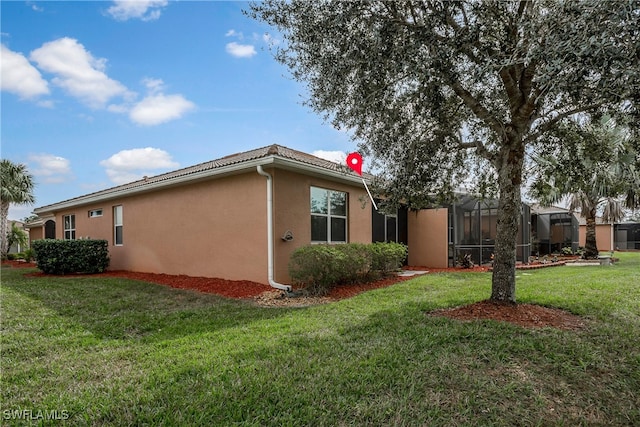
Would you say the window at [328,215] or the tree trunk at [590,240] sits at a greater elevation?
the window at [328,215]

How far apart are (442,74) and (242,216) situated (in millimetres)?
6180

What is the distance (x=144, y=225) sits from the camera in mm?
13062

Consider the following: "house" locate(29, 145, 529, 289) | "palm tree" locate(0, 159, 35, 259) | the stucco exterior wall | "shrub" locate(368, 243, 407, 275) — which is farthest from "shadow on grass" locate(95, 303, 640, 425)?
"palm tree" locate(0, 159, 35, 259)

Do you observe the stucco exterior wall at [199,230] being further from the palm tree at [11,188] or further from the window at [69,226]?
the palm tree at [11,188]

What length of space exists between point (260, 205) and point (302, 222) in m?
1.30

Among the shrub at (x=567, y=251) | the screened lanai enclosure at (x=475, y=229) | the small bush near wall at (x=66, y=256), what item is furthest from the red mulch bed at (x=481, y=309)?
the shrub at (x=567, y=251)

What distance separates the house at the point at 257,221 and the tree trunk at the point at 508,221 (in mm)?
2676

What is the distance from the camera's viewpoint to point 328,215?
1075cm

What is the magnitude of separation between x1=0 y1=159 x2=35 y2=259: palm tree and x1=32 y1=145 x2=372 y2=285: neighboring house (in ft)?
41.6

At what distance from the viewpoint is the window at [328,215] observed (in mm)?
10273

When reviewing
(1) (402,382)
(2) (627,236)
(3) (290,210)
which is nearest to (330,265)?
(3) (290,210)

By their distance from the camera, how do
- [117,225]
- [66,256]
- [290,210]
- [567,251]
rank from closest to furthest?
[290,210] < [66,256] < [117,225] < [567,251]

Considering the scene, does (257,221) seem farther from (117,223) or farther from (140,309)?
(117,223)

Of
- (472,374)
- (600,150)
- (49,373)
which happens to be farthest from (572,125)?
(49,373)
